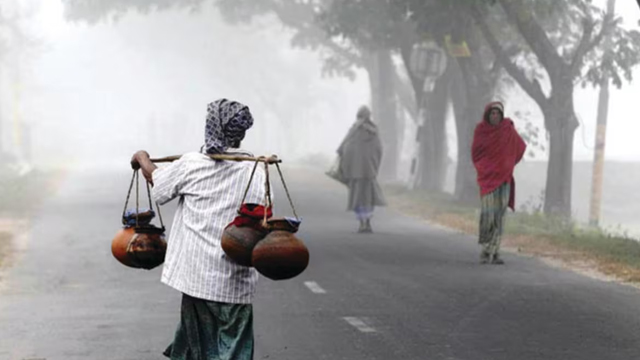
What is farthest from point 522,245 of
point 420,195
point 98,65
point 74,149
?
point 98,65

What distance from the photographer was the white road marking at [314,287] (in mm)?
12984

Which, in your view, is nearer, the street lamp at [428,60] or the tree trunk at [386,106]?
the street lamp at [428,60]

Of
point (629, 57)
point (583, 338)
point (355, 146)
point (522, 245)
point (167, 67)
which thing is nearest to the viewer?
point (583, 338)

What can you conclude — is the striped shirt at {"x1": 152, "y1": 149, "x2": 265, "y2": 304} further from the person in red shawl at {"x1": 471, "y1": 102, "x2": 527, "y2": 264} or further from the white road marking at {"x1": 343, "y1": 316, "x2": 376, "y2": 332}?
the person in red shawl at {"x1": 471, "y1": 102, "x2": 527, "y2": 264}

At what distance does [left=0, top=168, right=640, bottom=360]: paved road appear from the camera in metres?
9.64

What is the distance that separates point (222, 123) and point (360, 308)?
A: 5549mm

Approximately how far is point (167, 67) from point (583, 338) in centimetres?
7720

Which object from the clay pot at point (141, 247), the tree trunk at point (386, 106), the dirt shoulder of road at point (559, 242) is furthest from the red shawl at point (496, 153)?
the tree trunk at point (386, 106)

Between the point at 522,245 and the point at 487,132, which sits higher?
the point at 487,132

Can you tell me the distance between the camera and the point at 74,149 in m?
95.9

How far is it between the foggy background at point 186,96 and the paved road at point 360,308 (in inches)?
515

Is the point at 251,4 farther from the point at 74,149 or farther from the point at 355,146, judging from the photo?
the point at 74,149

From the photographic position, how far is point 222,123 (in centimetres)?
643

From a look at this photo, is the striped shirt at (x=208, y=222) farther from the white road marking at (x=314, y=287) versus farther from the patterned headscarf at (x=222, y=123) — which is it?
the white road marking at (x=314, y=287)
